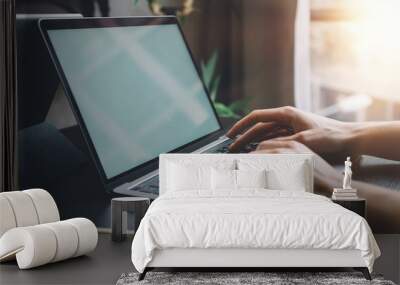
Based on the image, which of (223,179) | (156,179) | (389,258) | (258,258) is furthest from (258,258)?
(156,179)

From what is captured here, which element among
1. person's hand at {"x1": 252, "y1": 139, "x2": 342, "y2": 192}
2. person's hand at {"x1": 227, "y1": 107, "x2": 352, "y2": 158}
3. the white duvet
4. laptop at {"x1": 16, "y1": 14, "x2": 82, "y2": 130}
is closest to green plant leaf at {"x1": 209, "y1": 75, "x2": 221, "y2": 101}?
person's hand at {"x1": 227, "y1": 107, "x2": 352, "y2": 158}

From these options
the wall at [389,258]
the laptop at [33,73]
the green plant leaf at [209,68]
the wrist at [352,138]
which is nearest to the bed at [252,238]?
the wall at [389,258]

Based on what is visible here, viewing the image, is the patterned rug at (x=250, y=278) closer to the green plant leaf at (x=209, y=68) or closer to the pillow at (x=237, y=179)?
the pillow at (x=237, y=179)

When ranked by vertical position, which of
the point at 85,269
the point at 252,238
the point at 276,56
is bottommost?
the point at 85,269

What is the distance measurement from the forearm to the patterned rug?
2.30m

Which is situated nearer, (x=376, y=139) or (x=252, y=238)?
(x=252, y=238)

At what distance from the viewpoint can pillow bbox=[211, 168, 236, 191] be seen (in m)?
7.05

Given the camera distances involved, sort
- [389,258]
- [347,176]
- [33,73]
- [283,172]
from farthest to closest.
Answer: [33,73] < [347,176] < [283,172] < [389,258]

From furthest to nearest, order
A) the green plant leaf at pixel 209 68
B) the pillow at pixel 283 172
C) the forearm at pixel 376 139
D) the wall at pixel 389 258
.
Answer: the green plant leaf at pixel 209 68
the forearm at pixel 376 139
the pillow at pixel 283 172
the wall at pixel 389 258

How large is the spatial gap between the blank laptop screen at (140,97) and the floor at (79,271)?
152 centimetres

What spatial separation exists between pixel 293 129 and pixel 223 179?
1.22 meters

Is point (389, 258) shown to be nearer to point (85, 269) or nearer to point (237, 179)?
point (237, 179)

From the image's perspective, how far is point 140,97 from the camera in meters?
8.02

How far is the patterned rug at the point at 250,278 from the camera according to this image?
5348 mm
